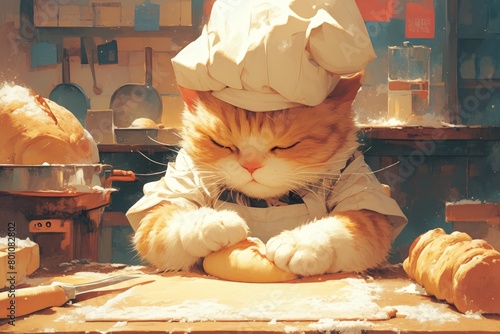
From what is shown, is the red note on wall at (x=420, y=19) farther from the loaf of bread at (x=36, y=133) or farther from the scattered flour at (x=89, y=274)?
the scattered flour at (x=89, y=274)

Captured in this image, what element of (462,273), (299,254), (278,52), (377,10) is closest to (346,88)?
(278,52)

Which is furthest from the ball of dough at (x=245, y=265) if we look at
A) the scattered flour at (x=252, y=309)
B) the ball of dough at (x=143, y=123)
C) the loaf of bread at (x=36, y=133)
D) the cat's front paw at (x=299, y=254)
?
the ball of dough at (x=143, y=123)

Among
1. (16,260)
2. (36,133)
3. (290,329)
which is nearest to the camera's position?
(290,329)

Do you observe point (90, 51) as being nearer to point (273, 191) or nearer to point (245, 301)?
point (273, 191)

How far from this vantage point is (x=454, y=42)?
228 centimetres

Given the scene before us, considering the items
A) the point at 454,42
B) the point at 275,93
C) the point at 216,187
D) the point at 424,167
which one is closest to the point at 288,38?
the point at 275,93

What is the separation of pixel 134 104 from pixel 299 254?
4.22ft

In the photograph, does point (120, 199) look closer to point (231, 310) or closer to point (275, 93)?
A: point (275, 93)

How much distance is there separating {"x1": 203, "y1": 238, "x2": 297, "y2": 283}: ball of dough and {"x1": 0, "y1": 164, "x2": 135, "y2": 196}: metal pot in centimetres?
30

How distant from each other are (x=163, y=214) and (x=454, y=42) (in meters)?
1.45

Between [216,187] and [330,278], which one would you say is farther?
[216,187]

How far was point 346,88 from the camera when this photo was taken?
1.19m

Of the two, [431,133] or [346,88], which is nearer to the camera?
[346,88]

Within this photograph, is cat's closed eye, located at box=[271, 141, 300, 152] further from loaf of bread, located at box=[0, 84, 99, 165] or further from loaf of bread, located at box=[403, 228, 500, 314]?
loaf of bread, located at box=[0, 84, 99, 165]
